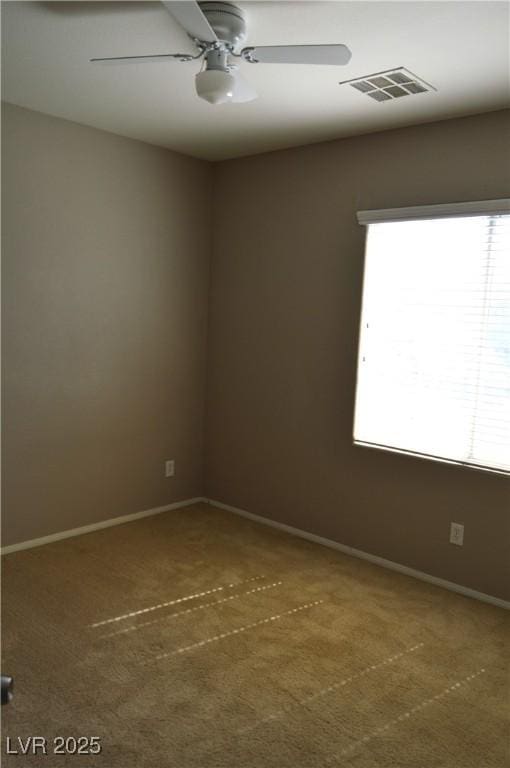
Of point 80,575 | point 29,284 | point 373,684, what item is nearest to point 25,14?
point 29,284

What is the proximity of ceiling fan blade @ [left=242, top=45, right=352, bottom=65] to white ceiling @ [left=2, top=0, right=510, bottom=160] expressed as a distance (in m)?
0.16

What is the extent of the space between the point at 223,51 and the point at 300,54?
35 cm

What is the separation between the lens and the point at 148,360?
4258 millimetres

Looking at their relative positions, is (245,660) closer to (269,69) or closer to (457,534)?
(457,534)

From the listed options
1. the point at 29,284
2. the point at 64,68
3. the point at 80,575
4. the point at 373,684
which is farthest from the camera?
the point at 29,284

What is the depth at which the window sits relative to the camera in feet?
10.2

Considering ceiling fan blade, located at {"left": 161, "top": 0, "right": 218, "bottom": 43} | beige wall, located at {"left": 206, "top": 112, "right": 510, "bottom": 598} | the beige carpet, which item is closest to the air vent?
beige wall, located at {"left": 206, "top": 112, "right": 510, "bottom": 598}

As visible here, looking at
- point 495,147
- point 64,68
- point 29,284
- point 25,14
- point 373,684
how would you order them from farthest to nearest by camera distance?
1. point 29,284
2. point 495,147
3. point 64,68
4. point 373,684
5. point 25,14

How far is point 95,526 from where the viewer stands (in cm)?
404

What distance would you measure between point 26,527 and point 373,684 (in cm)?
226

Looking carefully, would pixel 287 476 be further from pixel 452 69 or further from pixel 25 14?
pixel 25 14

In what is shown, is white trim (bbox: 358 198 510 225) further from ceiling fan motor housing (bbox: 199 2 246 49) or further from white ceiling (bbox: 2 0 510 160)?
ceiling fan motor housing (bbox: 199 2 246 49)

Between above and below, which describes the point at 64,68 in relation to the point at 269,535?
above

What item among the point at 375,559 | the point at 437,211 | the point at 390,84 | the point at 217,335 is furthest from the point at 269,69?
the point at 375,559
